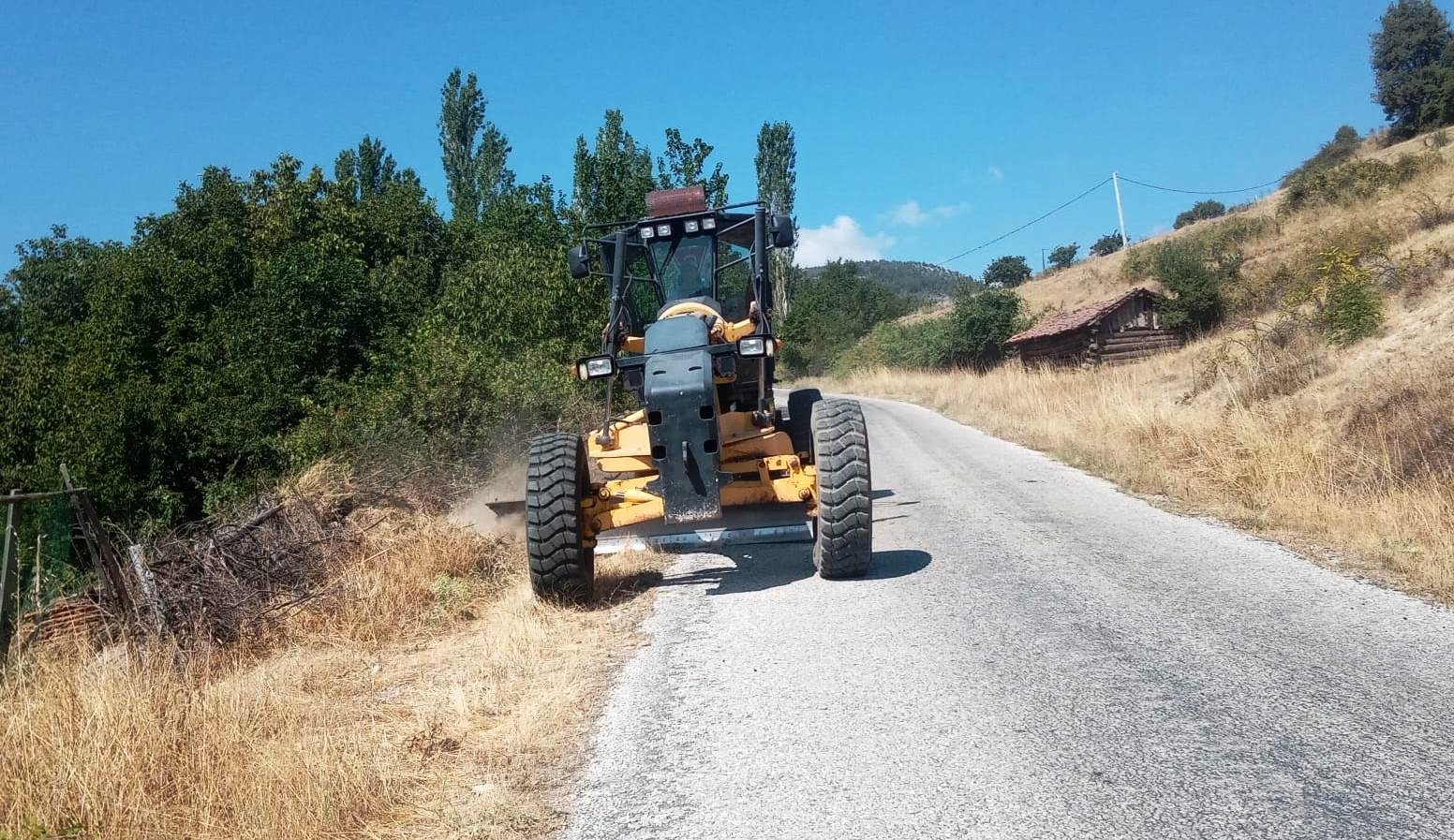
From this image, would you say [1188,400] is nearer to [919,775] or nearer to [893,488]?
[893,488]

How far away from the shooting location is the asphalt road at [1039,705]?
3547mm

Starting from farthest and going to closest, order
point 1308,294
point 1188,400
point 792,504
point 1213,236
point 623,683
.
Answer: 1. point 1213,236
2. point 1308,294
3. point 1188,400
4. point 792,504
5. point 623,683

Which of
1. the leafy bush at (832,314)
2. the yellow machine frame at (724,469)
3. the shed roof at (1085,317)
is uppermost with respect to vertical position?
the leafy bush at (832,314)

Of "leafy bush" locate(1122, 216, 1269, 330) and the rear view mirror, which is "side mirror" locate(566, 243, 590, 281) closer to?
the rear view mirror

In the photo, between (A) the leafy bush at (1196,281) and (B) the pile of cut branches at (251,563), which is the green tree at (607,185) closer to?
(B) the pile of cut branches at (251,563)

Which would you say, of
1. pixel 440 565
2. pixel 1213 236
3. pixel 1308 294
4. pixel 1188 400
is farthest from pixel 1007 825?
pixel 1213 236

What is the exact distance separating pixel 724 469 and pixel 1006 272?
8406cm

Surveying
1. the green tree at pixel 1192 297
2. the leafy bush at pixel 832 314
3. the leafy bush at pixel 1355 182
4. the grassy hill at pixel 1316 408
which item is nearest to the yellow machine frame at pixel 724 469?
the grassy hill at pixel 1316 408

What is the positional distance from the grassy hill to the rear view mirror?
4.69 metres

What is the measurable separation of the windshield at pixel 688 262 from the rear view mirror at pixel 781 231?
0.61m

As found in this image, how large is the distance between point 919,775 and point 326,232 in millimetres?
22067

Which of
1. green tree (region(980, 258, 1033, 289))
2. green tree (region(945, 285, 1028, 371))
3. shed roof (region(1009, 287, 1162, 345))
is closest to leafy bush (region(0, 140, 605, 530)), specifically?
shed roof (region(1009, 287, 1162, 345))

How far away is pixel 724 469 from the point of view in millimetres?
7609

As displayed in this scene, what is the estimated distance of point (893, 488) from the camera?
1287 centimetres
